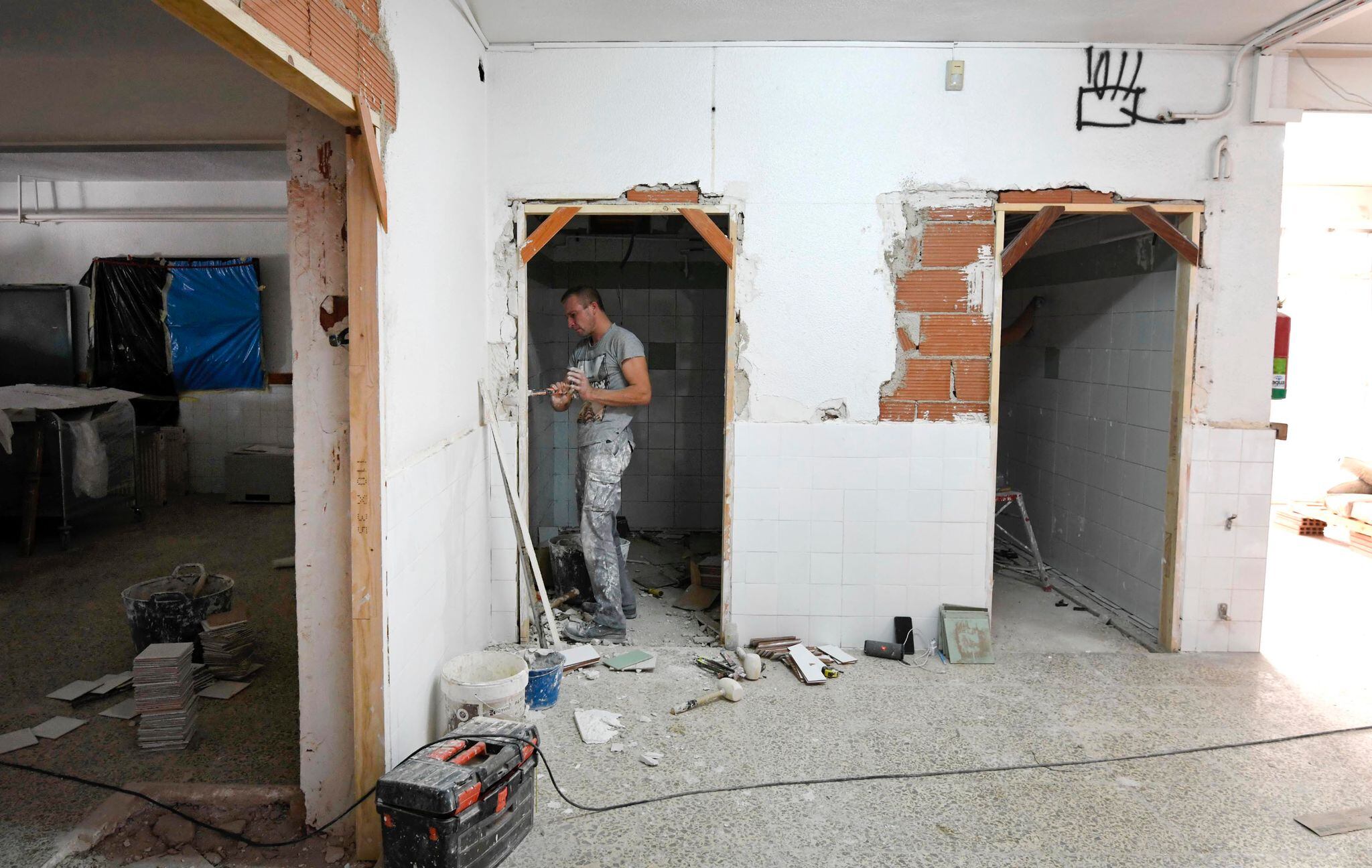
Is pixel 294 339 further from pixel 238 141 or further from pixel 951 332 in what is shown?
pixel 238 141

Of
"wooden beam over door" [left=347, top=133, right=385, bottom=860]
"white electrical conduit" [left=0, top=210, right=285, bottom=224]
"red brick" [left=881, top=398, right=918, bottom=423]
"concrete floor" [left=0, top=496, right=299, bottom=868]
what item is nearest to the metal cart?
"concrete floor" [left=0, top=496, right=299, bottom=868]

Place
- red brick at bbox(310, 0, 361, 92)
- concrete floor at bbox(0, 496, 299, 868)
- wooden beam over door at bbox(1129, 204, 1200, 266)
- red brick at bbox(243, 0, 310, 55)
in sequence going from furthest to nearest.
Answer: wooden beam over door at bbox(1129, 204, 1200, 266) → concrete floor at bbox(0, 496, 299, 868) → red brick at bbox(310, 0, 361, 92) → red brick at bbox(243, 0, 310, 55)

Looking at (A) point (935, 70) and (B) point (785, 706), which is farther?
(A) point (935, 70)

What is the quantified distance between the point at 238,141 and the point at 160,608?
305cm

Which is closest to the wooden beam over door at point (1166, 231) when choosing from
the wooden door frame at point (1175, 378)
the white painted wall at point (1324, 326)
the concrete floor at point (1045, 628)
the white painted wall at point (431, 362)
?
the wooden door frame at point (1175, 378)

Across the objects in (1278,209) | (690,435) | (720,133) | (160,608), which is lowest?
(160,608)

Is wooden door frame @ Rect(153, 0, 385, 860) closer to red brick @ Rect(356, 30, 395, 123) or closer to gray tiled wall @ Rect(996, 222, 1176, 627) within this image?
red brick @ Rect(356, 30, 395, 123)

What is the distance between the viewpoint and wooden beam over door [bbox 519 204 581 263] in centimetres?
392

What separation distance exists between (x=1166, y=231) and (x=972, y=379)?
3.75ft

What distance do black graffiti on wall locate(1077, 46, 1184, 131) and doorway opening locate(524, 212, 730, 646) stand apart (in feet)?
8.73

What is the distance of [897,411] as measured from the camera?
157 inches

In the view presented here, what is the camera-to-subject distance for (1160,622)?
4.13 metres

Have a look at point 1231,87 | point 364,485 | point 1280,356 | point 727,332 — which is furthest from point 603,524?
point 1231,87

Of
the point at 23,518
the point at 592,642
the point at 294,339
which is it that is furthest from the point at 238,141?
the point at 592,642
